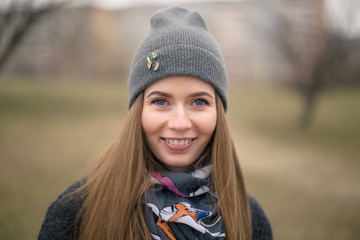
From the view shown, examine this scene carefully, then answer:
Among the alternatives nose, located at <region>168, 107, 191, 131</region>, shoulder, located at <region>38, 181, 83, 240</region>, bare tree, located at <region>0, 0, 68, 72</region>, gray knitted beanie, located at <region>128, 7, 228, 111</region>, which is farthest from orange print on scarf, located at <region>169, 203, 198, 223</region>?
bare tree, located at <region>0, 0, 68, 72</region>

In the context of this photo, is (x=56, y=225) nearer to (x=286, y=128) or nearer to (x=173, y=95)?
(x=173, y=95)

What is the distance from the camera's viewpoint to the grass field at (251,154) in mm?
4574

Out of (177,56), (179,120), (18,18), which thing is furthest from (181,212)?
(18,18)

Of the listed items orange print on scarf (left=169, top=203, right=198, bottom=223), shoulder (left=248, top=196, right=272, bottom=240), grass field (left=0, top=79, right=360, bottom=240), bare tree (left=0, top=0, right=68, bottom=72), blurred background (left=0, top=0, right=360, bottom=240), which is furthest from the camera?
bare tree (left=0, top=0, right=68, bottom=72)

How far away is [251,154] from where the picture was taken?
7422 mm

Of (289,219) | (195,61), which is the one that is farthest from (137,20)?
(195,61)

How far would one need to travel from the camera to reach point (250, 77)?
16719mm

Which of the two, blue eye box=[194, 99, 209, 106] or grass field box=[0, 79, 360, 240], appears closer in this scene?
blue eye box=[194, 99, 209, 106]

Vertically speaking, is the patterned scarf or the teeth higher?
the teeth

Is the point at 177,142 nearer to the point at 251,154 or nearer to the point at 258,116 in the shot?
the point at 251,154

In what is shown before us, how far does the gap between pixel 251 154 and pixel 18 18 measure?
862 centimetres

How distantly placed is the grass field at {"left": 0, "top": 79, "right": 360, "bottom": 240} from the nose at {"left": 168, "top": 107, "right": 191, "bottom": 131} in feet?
2.21

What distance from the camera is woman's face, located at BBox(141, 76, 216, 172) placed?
5.19ft

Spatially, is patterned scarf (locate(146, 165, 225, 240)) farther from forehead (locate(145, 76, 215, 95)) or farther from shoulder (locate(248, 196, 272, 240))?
forehead (locate(145, 76, 215, 95))
